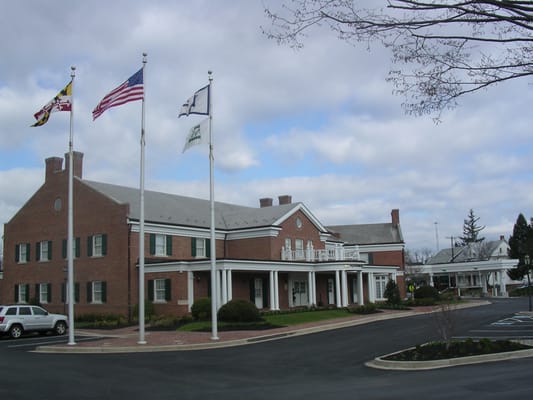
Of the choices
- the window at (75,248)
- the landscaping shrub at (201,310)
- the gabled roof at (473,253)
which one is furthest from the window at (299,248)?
the gabled roof at (473,253)

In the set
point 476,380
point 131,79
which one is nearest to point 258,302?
point 131,79

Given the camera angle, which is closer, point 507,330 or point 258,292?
point 507,330

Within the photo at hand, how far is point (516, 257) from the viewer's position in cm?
8519

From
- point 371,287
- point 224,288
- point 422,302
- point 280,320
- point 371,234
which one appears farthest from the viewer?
point 371,234

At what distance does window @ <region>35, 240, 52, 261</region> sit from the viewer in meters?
43.7

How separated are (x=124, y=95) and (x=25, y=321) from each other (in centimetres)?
1231

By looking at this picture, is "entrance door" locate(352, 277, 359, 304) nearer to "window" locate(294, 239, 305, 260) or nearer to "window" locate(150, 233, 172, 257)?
"window" locate(294, 239, 305, 260)

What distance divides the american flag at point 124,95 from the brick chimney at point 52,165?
22751 millimetres

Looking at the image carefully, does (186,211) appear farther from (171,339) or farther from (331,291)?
(171,339)

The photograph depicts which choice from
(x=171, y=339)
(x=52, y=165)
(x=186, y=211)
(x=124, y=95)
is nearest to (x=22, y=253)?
(x=52, y=165)

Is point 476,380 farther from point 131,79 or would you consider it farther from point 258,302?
point 258,302

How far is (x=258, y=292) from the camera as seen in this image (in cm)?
4328

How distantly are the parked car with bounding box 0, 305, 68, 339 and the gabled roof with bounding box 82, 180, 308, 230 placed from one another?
1059cm

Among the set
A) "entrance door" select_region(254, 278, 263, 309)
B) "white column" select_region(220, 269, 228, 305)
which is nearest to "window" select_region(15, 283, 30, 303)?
"entrance door" select_region(254, 278, 263, 309)
